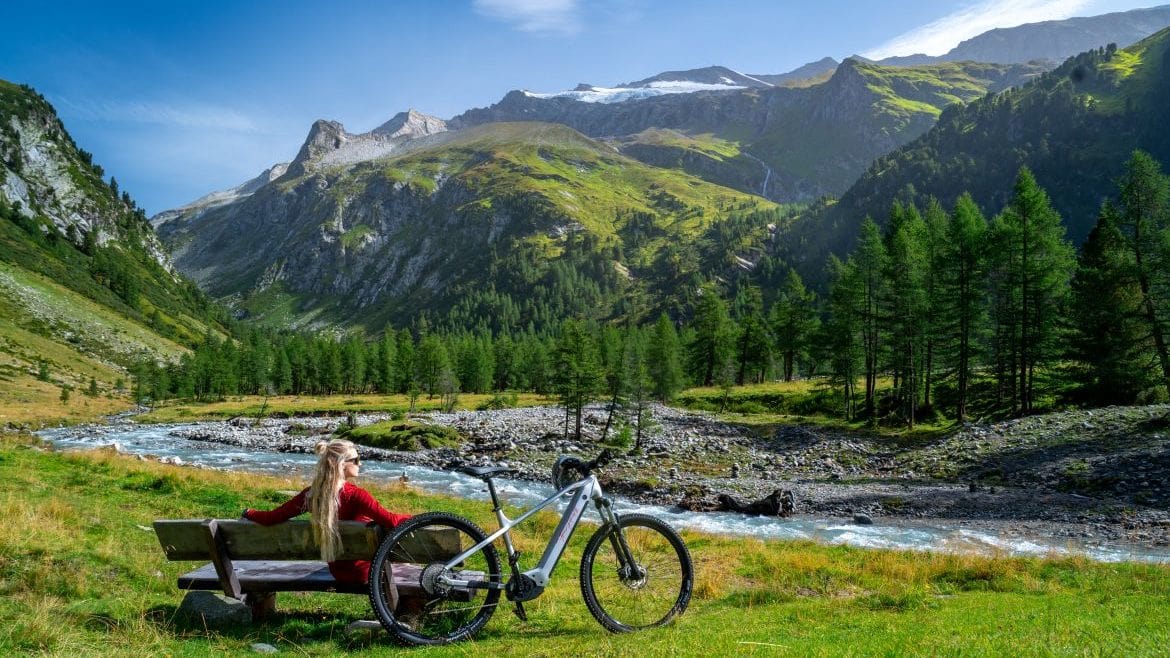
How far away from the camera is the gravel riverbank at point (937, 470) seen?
2398 cm

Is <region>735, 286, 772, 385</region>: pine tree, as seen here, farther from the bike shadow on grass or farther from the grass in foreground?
the bike shadow on grass

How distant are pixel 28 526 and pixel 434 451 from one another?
137 ft

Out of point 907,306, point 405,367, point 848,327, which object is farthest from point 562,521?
point 405,367

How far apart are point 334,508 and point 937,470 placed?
34495mm

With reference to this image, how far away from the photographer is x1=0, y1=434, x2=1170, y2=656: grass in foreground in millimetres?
6375

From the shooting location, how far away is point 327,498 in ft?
22.9

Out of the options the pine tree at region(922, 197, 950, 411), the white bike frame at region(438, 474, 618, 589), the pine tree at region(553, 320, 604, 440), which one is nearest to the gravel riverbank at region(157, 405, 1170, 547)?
the pine tree at region(553, 320, 604, 440)

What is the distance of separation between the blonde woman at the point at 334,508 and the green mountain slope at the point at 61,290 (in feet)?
372

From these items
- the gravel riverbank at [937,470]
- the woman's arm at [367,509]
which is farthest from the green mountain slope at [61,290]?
the woman's arm at [367,509]

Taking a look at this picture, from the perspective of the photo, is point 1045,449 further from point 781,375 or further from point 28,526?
point 781,375

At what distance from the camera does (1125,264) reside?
35.0 metres

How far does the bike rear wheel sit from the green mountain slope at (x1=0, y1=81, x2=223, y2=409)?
375 feet

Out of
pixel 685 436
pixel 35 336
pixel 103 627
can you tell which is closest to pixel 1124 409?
pixel 685 436

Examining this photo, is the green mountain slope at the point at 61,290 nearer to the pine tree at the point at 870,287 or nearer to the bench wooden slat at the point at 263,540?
the bench wooden slat at the point at 263,540
